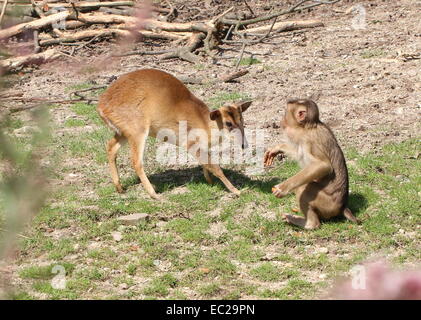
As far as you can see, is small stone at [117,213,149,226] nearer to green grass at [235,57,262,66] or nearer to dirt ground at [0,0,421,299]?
dirt ground at [0,0,421,299]

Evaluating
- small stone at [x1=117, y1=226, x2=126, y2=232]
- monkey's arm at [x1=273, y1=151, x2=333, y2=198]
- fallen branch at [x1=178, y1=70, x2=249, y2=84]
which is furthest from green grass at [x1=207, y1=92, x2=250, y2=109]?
monkey's arm at [x1=273, y1=151, x2=333, y2=198]

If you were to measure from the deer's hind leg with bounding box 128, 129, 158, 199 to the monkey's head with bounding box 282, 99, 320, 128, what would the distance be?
189cm

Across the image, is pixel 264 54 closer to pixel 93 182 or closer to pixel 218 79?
pixel 218 79

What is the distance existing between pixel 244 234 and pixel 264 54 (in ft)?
23.4

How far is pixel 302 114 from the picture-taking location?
22.3 feet

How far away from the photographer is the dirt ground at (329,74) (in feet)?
31.7

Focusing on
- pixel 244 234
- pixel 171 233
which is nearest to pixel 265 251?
pixel 244 234

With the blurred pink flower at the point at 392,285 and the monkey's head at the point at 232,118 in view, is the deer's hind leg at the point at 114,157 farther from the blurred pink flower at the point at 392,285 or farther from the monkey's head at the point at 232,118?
the blurred pink flower at the point at 392,285

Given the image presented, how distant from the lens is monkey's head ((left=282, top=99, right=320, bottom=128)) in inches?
267

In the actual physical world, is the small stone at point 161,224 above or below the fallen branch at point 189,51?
below

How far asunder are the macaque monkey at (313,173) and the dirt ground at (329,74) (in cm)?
94

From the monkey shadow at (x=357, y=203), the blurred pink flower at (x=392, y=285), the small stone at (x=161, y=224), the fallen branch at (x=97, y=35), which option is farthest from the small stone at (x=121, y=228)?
the fallen branch at (x=97, y=35)

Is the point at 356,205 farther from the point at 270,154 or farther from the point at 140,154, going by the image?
the point at 140,154

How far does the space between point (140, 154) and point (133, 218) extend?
1.02 meters
